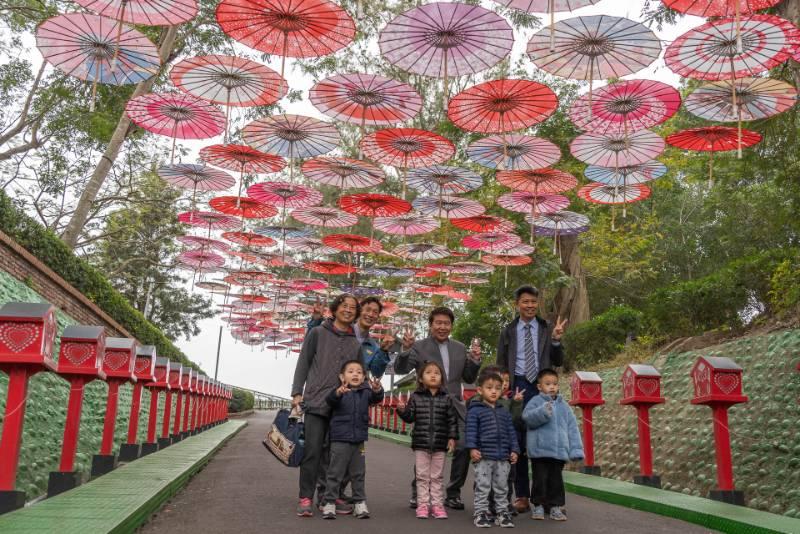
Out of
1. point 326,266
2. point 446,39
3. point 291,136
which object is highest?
point 446,39

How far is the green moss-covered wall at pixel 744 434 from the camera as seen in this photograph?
7.05m

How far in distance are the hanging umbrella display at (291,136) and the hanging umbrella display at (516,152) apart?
2.58 m

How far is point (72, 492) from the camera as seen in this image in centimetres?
554

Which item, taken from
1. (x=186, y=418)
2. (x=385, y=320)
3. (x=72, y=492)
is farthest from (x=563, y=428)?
(x=385, y=320)

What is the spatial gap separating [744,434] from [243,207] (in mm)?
10956

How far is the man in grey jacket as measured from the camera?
6.10 metres

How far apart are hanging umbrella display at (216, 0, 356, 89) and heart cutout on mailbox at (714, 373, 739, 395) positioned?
5.86 meters

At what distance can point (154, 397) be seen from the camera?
10.7 meters

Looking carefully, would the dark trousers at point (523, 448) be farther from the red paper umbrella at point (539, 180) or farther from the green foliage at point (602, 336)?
the green foliage at point (602, 336)

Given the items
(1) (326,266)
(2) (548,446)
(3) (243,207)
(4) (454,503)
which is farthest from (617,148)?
(1) (326,266)

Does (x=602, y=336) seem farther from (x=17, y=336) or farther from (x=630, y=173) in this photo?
(x=17, y=336)

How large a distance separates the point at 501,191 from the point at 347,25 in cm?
1163

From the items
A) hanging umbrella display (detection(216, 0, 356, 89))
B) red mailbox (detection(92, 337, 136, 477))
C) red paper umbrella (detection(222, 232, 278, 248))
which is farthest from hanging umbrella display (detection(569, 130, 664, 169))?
red paper umbrella (detection(222, 232, 278, 248))

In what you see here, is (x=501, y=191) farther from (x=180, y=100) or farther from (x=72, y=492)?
(x=72, y=492)
